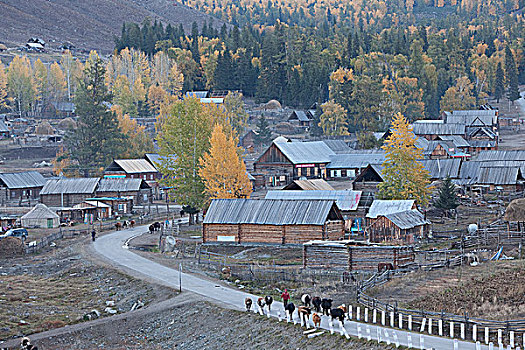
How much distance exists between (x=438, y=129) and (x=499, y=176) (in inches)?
1804

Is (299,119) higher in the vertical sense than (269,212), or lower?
higher

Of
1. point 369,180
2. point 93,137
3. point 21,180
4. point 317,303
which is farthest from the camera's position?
point 93,137

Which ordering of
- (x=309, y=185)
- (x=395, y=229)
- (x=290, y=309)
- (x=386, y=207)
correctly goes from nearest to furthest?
(x=290, y=309) < (x=395, y=229) < (x=386, y=207) < (x=309, y=185)

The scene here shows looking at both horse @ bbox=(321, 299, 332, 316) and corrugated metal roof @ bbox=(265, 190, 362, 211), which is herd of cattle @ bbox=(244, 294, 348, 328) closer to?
horse @ bbox=(321, 299, 332, 316)

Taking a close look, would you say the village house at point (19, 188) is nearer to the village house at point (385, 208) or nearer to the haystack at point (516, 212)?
the village house at point (385, 208)

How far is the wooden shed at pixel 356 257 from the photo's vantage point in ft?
153

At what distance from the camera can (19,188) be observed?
9262 cm

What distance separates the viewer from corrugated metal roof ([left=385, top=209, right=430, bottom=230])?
55.3 metres

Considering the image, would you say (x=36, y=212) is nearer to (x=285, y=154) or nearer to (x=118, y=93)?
(x=285, y=154)

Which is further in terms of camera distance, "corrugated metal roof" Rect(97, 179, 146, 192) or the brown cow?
"corrugated metal roof" Rect(97, 179, 146, 192)

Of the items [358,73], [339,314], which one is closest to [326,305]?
[339,314]

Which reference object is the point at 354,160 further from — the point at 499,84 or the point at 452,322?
the point at 499,84

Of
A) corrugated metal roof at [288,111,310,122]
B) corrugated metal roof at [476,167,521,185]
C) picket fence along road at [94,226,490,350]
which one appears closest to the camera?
picket fence along road at [94,226,490,350]

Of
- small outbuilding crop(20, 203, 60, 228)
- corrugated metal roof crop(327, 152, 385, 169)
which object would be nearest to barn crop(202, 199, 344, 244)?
small outbuilding crop(20, 203, 60, 228)
